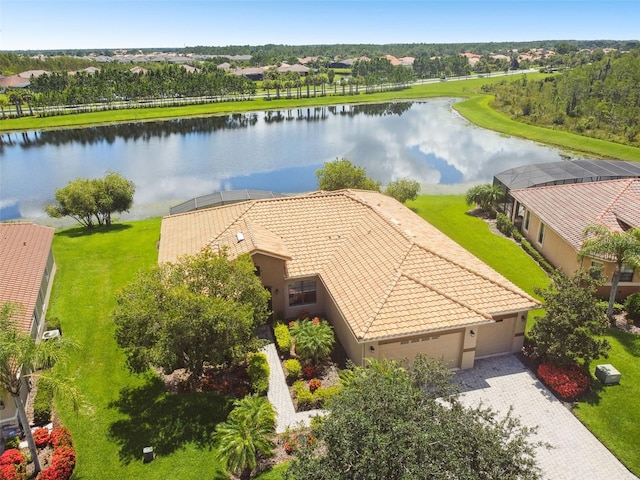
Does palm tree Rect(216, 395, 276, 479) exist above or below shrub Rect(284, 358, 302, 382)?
above

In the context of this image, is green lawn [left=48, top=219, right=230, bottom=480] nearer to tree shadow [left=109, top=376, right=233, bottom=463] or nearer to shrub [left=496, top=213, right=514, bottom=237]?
tree shadow [left=109, top=376, right=233, bottom=463]

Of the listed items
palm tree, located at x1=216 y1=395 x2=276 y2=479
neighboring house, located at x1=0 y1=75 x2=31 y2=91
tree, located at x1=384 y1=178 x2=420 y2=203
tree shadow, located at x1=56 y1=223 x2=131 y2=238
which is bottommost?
tree shadow, located at x1=56 y1=223 x2=131 y2=238

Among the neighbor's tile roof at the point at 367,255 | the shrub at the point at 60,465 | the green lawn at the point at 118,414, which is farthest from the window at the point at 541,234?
the shrub at the point at 60,465

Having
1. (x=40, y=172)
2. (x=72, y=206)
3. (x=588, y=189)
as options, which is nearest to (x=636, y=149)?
(x=588, y=189)

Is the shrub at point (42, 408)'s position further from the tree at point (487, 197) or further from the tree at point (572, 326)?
the tree at point (487, 197)

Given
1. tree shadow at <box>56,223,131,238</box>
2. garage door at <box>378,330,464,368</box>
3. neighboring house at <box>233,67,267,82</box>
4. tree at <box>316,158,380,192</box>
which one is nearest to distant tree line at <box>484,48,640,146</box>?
tree at <box>316,158,380,192</box>

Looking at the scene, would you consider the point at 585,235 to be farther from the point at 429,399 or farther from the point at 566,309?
the point at 429,399

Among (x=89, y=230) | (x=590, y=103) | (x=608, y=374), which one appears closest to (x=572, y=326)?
(x=608, y=374)
